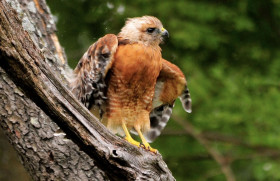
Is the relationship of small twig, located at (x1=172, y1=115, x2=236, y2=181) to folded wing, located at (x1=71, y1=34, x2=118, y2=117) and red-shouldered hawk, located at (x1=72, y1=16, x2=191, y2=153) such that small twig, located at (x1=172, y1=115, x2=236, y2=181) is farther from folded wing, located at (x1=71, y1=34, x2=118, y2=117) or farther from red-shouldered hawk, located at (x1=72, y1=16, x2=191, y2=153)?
folded wing, located at (x1=71, y1=34, x2=118, y2=117)

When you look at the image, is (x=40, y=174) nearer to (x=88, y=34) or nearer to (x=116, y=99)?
(x=116, y=99)

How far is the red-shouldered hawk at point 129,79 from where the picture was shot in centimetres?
495

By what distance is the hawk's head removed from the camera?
203 inches

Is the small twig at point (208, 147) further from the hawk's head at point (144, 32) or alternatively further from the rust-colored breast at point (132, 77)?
the hawk's head at point (144, 32)

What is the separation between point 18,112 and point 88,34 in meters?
4.08

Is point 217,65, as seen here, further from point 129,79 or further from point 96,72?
point 96,72

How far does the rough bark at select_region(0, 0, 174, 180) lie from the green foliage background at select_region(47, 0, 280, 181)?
2.99m

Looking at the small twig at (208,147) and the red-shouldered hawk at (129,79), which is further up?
the red-shouldered hawk at (129,79)

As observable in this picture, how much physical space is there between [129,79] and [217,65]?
335cm

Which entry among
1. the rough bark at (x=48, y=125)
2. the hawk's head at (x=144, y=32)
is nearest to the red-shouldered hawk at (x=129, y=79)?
the hawk's head at (x=144, y=32)

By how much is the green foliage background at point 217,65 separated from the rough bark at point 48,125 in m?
2.99

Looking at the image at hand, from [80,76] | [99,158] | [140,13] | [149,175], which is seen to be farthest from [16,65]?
[140,13]

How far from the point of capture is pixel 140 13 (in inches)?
310

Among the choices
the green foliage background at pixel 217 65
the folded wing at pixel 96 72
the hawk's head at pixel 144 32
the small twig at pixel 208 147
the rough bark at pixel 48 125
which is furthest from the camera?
the green foliage background at pixel 217 65
